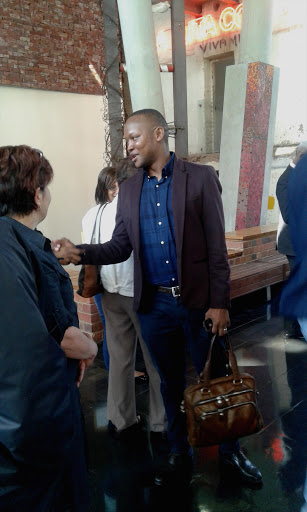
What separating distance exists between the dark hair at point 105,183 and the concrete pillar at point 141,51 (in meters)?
3.35

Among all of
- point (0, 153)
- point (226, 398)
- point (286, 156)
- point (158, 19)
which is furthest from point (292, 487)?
point (158, 19)

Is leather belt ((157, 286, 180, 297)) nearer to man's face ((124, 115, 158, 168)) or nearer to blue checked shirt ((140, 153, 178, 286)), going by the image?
blue checked shirt ((140, 153, 178, 286))

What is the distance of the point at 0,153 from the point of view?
147 centimetres

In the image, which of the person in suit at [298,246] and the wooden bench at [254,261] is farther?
the wooden bench at [254,261]

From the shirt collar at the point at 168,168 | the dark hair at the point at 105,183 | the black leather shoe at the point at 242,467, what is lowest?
the black leather shoe at the point at 242,467

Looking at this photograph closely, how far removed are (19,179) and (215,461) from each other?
6.76 feet

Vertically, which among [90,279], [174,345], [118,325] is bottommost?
[118,325]

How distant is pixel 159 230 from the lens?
91.6 inches

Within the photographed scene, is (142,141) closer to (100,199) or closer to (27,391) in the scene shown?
(100,199)

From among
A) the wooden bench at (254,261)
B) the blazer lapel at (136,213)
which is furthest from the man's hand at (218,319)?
the wooden bench at (254,261)

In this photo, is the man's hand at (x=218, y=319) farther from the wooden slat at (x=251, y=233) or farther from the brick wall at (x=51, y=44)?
the brick wall at (x=51, y=44)

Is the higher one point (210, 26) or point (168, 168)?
point (210, 26)

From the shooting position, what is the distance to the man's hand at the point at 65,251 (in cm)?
220

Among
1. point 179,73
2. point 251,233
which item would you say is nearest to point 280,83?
point 179,73
